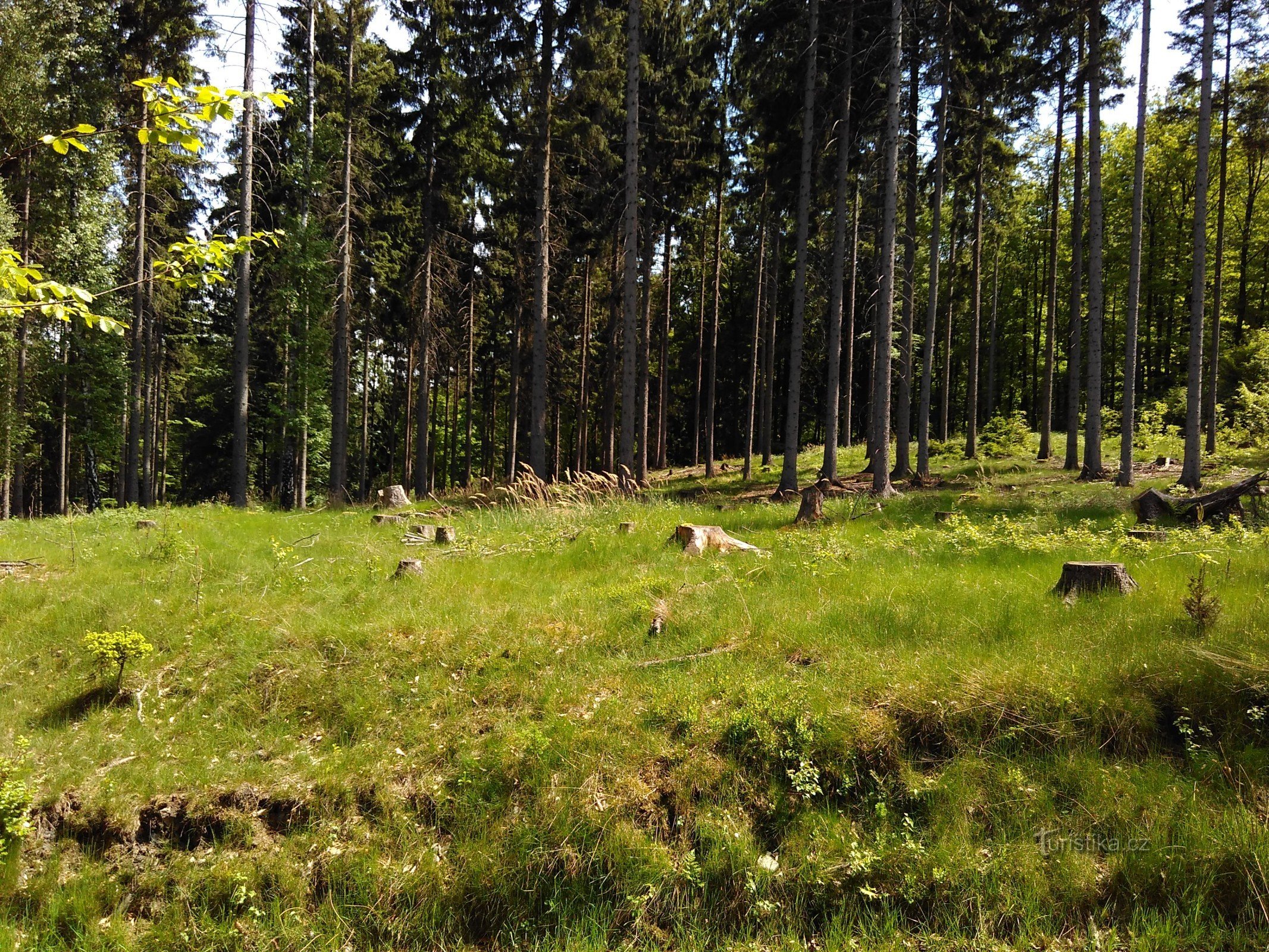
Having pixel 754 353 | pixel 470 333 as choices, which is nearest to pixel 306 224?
pixel 470 333

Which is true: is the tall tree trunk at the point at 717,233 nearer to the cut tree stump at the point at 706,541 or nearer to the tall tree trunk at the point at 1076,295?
the tall tree trunk at the point at 1076,295

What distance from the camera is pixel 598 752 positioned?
12.4 feet

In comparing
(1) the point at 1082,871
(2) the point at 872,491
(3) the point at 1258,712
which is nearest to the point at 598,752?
(1) the point at 1082,871

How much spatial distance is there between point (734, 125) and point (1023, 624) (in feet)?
62.8

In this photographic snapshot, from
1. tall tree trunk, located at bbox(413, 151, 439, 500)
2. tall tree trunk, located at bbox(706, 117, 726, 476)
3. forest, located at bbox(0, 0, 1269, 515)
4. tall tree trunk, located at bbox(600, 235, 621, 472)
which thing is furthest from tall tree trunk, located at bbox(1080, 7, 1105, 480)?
tall tree trunk, located at bbox(413, 151, 439, 500)

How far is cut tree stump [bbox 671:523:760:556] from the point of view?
7051 millimetres

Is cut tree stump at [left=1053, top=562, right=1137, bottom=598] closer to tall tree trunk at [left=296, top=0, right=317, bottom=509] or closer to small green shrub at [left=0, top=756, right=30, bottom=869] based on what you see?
small green shrub at [left=0, top=756, right=30, bottom=869]

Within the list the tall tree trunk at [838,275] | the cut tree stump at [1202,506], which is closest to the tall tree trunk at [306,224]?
the tall tree trunk at [838,275]

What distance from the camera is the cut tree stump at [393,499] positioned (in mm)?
13195

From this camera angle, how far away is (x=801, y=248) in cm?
1438

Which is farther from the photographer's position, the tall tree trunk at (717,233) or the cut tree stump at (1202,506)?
the tall tree trunk at (717,233)

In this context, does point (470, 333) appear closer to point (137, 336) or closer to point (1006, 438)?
point (137, 336)

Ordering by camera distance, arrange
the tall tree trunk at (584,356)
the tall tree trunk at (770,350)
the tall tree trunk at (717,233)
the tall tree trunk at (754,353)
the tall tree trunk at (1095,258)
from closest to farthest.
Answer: the tall tree trunk at (1095,258)
the tall tree trunk at (717,233)
the tall tree trunk at (754,353)
the tall tree trunk at (770,350)
the tall tree trunk at (584,356)

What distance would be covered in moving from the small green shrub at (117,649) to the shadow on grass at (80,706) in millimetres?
85
